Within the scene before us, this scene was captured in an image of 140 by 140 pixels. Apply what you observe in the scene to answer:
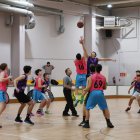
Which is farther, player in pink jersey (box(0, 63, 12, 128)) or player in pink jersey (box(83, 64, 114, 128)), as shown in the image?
player in pink jersey (box(0, 63, 12, 128))

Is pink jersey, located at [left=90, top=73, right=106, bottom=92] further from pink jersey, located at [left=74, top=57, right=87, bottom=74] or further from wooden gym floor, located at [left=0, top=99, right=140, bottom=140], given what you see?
pink jersey, located at [left=74, top=57, right=87, bottom=74]

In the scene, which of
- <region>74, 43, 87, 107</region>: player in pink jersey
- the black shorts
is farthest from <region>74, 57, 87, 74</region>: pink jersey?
the black shorts

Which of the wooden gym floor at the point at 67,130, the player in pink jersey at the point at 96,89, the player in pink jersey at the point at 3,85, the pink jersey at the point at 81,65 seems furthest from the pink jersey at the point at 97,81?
the pink jersey at the point at 81,65

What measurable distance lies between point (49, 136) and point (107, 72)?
20460 mm

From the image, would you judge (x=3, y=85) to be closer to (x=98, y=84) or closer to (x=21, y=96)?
(x=21, y=96)

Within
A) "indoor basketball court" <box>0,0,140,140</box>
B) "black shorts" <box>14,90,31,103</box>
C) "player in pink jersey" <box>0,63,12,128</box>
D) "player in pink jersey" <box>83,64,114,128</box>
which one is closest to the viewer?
"player in pink jersey" <box>83,64,114,128</box>

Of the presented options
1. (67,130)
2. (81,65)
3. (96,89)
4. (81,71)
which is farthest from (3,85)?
(81,71)

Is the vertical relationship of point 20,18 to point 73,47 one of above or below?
above

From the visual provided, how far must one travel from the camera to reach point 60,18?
88.3 feet

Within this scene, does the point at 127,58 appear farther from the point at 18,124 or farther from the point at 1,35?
the point at 18,124

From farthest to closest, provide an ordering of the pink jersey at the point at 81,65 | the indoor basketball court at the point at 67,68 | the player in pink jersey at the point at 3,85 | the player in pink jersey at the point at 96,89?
the pink jersey at the point at 81,65
the player in pink jersey at the point at 3,85
the indoor basketball court at the point at 67,68
the player in pink jersey at the point at 96,89

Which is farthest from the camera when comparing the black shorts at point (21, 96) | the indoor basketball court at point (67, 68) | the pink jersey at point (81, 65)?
the pink jersey at point (81, 65)

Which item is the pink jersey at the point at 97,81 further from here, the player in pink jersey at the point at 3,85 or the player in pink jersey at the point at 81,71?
the player in pink jersey at the point at 81,71

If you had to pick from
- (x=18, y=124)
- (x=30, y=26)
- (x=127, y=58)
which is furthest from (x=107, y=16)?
(x=18, y=124)
